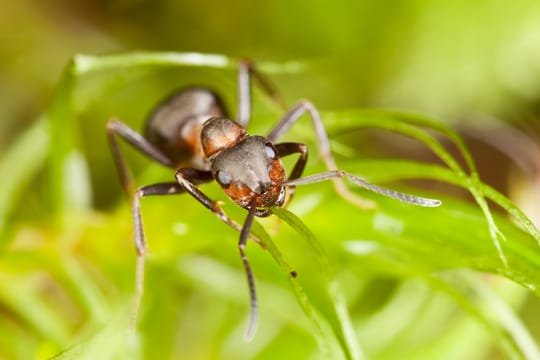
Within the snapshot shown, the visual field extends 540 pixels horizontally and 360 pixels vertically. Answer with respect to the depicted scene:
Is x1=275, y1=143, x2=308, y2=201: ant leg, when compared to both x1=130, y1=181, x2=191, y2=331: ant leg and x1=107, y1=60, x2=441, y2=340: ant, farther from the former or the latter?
x1=130, y1=181, x2=191, y2=331: ant leg

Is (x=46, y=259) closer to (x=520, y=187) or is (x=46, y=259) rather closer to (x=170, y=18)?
(x=170, y=18)

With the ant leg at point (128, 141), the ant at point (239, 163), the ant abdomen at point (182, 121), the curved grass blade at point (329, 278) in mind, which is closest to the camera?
the curved grass blade at point (329, 278)

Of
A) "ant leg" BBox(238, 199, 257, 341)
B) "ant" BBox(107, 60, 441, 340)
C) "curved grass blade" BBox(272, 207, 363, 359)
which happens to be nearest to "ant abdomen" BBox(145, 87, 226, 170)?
"ant" BBox(107, 60, 441, 340)

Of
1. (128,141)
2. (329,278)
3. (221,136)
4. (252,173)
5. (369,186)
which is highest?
(128,141)

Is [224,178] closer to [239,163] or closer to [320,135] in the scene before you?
[239,163]

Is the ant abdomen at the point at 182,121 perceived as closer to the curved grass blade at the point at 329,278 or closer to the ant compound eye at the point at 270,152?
the ant compound eye at the point at 270,152

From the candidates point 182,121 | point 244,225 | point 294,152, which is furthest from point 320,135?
point 182,121

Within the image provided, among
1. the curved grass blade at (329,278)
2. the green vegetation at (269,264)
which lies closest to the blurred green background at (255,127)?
the green vegetation at (269,264)
